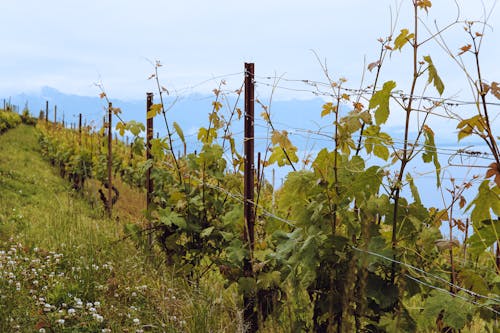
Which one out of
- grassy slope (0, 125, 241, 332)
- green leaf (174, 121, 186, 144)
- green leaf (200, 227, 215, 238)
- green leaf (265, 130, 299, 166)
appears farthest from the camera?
green leaf (174, 121, 186, 144)

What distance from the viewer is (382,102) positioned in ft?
10.00

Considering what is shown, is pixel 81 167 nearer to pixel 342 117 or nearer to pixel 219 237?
pixel 219 237

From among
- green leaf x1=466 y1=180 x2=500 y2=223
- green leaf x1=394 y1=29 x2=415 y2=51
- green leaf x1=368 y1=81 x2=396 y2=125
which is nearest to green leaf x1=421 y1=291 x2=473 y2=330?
green leaf x1=466 y1=180 x2=500 y2=223

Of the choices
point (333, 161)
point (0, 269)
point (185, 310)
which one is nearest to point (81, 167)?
point (0, 269)

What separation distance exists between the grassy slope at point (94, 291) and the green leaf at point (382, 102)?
5.94 ft

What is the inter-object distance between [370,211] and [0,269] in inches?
147

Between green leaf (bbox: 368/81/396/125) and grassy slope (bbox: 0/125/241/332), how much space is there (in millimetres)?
1811

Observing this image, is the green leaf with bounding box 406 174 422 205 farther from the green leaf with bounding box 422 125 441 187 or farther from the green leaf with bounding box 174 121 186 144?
the green leaf with bounding box 174 121 186 144

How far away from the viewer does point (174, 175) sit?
5672 millimetres

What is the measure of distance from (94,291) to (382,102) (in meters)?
3.29

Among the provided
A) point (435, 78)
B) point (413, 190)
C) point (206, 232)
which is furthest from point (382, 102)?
point (206, 232)

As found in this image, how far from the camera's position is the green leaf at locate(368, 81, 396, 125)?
119 inches

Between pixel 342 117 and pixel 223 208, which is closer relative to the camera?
pixel 342 117

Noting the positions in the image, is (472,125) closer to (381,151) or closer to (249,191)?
(381,151)
